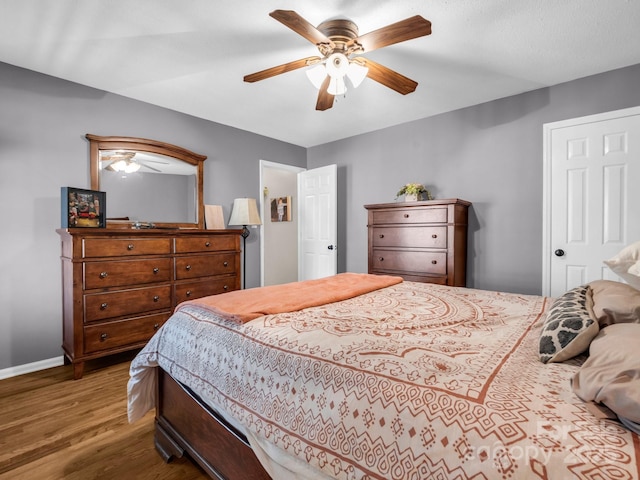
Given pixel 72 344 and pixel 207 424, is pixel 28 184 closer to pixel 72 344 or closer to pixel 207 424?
pixel 72 344

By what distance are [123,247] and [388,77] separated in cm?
252

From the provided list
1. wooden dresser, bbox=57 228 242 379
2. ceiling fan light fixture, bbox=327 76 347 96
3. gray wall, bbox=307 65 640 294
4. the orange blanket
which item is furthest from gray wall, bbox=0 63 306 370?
gray wall, bbox=307 65 640 294

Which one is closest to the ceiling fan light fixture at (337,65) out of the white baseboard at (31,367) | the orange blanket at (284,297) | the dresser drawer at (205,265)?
the orange blanket at (284,297)

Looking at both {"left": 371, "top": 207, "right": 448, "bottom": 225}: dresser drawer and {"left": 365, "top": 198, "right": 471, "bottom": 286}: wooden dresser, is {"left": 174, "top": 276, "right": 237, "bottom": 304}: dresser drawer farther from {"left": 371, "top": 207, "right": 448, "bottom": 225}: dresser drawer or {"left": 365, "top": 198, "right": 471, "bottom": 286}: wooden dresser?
{"left": 371, "top": 207, "right": 448, "bottom": 225}: dresser drawer

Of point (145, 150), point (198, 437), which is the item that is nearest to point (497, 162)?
point (198, 437)

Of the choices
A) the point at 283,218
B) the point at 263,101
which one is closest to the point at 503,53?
the point at 263,101

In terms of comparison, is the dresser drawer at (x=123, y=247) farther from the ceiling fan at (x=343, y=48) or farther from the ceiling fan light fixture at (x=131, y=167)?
the ceiling fan at (x=343, y=48)

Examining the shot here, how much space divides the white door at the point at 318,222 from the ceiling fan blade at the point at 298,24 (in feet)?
8.28

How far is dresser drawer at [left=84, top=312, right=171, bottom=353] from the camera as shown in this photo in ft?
8.47

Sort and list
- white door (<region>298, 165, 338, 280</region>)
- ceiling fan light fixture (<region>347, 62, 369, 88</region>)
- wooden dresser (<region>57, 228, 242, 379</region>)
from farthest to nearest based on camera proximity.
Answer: white door (<region>298, 165, 338, 280</region>) → wooden dresser (<region>57, 228, 242, 379</region>) → ceiling fan light fixture (<region>347, 62, 369, 88</region>)

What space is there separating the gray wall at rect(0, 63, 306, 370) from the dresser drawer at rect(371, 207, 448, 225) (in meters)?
2.79

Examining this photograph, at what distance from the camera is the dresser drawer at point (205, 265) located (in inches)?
123

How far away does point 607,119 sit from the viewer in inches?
109

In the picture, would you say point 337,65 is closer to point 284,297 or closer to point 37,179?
point 284,297
